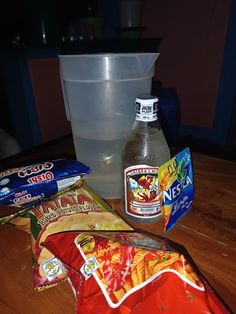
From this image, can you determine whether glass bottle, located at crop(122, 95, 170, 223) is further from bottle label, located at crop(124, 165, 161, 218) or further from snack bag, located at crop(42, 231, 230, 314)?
snack bag, located at crop(42, 231, 230, 314)

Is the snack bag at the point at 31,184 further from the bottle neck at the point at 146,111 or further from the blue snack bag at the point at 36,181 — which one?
the bottle neck at the point at 146,111

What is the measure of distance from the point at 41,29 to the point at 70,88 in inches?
41.0

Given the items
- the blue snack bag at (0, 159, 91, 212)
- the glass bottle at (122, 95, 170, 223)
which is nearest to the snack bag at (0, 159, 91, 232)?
the blue snack bag at (0, 159, 91, 212)

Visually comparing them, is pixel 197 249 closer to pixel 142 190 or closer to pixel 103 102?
pixel 142 190

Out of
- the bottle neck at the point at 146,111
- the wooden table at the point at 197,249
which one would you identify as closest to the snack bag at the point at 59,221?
the wooden table at the point at 197,249

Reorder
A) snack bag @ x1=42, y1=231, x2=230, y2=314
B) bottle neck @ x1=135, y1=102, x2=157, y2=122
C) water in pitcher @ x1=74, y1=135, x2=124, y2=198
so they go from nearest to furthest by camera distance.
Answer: snack bag @ x1=42, y1=231, x2=230, y2=314 → bottle neck @ x1=135, y1=102, x2=157, y2=122 → water in pitcher @ x1=74, y1=135, x2=124, y2=198

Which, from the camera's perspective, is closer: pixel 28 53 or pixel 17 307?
pixel 17 307

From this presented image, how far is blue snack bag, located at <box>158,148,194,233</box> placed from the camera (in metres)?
0.41

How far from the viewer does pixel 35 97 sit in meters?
1.41

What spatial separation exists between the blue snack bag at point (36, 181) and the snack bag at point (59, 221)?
0.08ft

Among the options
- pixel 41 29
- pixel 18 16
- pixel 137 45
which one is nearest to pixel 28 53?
pixel 41 29

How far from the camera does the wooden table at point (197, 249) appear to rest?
34cm

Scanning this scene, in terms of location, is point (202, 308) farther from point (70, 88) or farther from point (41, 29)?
point (41, 29)

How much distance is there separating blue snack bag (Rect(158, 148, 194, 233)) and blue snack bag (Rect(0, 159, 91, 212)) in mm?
169
